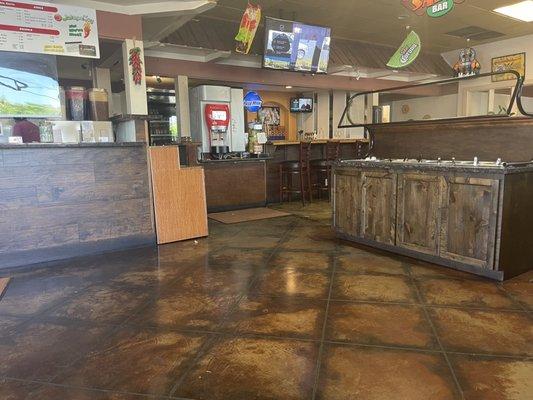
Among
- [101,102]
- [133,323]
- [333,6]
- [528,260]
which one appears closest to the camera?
[133,323]

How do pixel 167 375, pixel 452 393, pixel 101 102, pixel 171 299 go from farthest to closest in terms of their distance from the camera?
pixel 101 102 < pixel 171 299 < pixel 167 375 < pixel 452 393

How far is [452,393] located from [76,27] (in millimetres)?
4977

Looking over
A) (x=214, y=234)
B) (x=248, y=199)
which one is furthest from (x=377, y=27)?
(x=214, y=234)

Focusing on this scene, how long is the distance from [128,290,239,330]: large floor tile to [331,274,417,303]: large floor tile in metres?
0.90

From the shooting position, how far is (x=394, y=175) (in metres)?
4.23

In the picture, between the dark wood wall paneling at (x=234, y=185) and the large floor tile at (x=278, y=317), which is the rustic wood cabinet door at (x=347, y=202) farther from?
the dark wood wall paneling at (x=234, y=185)

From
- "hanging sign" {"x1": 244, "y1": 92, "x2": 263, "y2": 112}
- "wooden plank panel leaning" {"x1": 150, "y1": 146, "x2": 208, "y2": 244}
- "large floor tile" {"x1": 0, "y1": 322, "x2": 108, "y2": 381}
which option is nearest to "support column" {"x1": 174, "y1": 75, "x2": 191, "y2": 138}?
"hanging sign" {"x1": 244, "y1": 92, "x2": 263, "y2": 112}

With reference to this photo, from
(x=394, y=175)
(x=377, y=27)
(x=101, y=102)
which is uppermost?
(x=377, y=27)

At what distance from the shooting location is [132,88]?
16.8 ft

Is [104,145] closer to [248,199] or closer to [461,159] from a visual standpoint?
[248,199]

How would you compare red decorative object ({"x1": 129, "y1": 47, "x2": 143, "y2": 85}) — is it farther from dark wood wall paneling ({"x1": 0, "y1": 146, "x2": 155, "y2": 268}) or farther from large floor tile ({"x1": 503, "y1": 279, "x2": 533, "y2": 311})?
large floor tile ({"x1": 503, "y1": 279, "x2": 533, "y2": 311})

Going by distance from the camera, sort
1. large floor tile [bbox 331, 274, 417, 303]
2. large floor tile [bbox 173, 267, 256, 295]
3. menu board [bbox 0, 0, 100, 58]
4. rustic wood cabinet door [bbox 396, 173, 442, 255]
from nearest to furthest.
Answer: large floor tile [bbox 331, 274, 417, 303], large floor tile [bbox 173, 267, 256, 295], rustic wood cabinet door [bbox 396, 173, 442, 255], menu board [bbox 0, 0, 100, 58]

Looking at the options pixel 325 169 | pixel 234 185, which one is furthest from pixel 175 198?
pixel 325 169

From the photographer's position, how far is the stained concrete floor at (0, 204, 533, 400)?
2.06m
